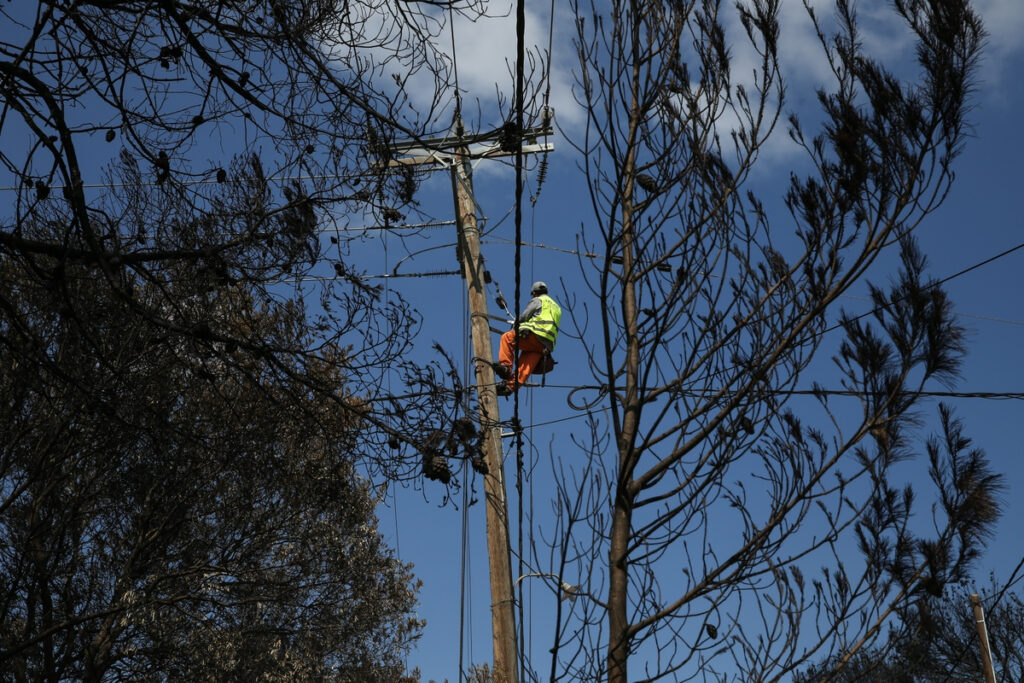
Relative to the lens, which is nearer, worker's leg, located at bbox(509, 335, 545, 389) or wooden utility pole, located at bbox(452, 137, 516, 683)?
wooden utility pole, located at bbox(452, 137, 516, 683)

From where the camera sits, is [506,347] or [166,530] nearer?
[506,347]

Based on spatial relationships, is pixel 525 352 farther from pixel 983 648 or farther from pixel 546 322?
pixel 983 648

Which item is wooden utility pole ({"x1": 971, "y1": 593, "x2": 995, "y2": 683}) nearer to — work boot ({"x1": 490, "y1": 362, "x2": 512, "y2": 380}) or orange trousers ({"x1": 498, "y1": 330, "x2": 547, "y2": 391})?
orange trousers ({"x1": 498, "y1": 330, "x2": 547, "y2": 391})

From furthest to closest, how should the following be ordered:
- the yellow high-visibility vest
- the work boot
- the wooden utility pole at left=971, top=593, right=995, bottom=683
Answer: the wooden utility pole at left=971, top=593, right=995, bottom=683 < the yellow high-visibility vest < the work boot

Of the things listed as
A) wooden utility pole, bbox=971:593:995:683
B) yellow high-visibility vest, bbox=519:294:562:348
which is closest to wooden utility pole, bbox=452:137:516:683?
yellow high-visibility vest, bbox=519:294:562:348

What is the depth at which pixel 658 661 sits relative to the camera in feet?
15.7

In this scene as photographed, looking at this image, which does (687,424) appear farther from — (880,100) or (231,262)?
(231,262)

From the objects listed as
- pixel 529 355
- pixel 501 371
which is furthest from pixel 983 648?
pixel 501 371

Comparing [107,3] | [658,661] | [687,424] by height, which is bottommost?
[658,661]

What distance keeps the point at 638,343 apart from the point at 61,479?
8201 millimetres

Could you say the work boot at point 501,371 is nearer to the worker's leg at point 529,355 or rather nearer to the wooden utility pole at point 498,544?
the wooden utility pole at point 498,544

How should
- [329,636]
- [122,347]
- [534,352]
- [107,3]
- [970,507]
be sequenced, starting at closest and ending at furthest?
1. [970,507]
2. [107,3]
3. [122,347]
4. [534,352]
5. [329,636]

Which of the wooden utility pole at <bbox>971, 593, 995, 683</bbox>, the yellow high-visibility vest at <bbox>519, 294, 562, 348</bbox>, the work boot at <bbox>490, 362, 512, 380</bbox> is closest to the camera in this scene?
the work boot at <bbox>490, 362, 512, 380</bbox>

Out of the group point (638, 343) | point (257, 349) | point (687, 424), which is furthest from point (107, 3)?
point (687, 424)
